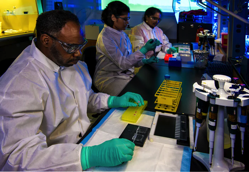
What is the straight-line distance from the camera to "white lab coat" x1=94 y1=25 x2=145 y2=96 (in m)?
2.21

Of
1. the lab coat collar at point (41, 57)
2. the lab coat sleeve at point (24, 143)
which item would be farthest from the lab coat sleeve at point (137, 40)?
the lab coat sleeve at point (24, 143)

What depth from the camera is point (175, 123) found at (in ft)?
3.45

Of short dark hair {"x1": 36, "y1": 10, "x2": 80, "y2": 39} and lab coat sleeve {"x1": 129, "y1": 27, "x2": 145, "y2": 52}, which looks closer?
short dark hair {"x1": 36, "y1": 10, "x2": 80, "y2": 39}

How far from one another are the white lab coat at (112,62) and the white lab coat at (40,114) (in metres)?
0.93

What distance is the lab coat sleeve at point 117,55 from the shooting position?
7.22 ft

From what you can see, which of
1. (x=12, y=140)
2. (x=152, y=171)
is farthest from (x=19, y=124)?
(x=152, y=171)

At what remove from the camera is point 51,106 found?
1029 mm

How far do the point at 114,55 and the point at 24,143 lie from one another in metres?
1.55

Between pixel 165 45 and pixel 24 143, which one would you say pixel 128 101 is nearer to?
pixel 24 143

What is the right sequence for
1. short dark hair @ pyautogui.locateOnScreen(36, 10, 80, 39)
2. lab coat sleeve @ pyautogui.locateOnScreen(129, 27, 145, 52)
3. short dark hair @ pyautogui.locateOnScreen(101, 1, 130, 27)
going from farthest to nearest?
lab coat sleeve @ pyautogui.locateOnScreen(129, 27, 145, 52)
short dark hair @ pyautogui.locateOnScreen(101, 1, 130, 27)
short dark hair @ pyautogui.locateOnScreen(36, 10, 80, 39)

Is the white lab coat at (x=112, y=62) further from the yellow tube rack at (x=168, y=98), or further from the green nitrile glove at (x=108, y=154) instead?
the green nitrile glove at (x=108, y=154)

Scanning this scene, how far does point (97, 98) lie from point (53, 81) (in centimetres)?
42

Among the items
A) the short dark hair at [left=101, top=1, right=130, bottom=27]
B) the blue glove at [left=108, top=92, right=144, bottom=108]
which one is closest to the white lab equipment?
the blue glove at [left=108, top=92, right=144, bottom=108]

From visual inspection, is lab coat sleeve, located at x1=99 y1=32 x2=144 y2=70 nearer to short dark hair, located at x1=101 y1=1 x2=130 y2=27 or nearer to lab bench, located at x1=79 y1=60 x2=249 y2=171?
lab bench, located at x1=79 y1=60 x2=249 y2=171
